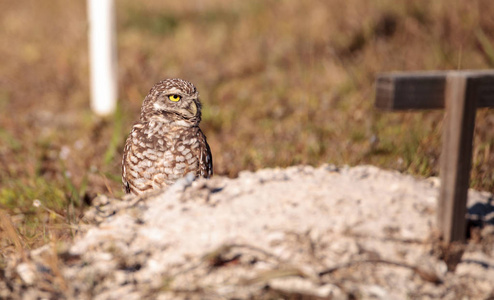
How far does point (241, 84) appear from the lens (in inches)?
305

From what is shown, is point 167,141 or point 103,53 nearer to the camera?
point 167,141

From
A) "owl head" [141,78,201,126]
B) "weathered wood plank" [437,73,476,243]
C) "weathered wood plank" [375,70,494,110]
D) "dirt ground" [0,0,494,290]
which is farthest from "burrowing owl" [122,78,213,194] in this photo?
"weathered wood plank" [437,73,476,243]

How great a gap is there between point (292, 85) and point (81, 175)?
3.33m

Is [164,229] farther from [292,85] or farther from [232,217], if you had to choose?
[292,85]

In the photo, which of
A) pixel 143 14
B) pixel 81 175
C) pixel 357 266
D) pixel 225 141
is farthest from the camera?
pixel 143 14

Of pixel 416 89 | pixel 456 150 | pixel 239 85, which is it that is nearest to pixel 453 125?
pixel 456 150

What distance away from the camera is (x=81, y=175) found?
5.27 metres

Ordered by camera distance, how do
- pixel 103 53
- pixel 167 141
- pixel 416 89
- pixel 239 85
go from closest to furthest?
pixel 416 89, pixel 167 141, pixel 103 53, pixel 239 85

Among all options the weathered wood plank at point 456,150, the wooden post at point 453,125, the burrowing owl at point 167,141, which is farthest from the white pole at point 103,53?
the weathered wood plank at point 456,150

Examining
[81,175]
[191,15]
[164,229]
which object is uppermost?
[191,15]

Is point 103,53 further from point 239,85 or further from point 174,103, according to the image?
point 174,103

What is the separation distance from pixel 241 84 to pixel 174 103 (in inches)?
171

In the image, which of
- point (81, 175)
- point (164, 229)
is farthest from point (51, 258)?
point (81, 175)

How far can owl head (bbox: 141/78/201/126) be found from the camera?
11.4ft
